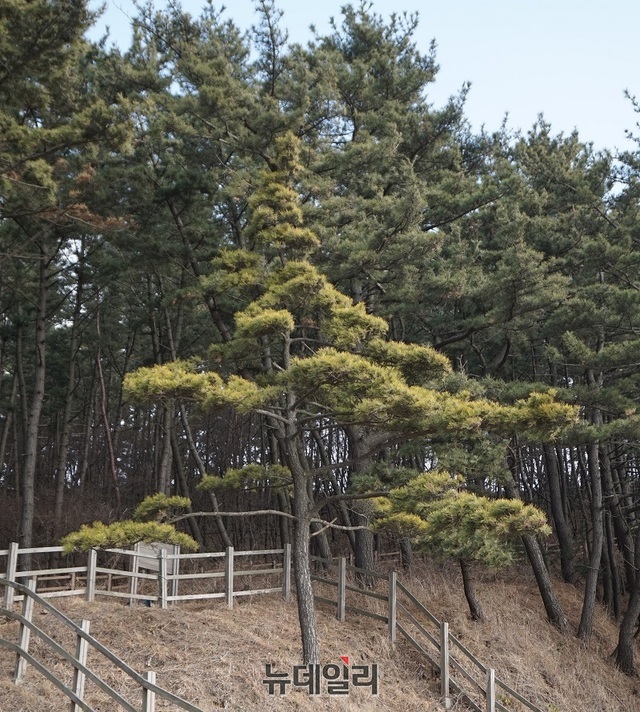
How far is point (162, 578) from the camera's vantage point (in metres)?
13.0

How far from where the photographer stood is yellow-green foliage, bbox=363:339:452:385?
11273 millimetres

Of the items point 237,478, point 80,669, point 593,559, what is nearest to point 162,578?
point 237,478

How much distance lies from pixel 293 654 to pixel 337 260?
24.0 ft

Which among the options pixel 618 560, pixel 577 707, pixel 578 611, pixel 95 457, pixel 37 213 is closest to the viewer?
pixel 37 213

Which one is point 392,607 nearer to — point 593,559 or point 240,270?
point 240,270

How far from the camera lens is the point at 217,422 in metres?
34.7

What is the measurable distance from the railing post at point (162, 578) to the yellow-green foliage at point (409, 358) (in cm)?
512

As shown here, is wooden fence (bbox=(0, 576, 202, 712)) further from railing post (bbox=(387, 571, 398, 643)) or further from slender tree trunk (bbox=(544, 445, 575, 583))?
slender tree trunk (bbox=(544, 445, 575, 583))

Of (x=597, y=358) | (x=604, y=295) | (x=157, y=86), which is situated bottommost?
(x=597, y=358)

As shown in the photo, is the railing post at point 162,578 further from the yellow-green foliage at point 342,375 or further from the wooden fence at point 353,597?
the yellow-green foliage at point 342,375

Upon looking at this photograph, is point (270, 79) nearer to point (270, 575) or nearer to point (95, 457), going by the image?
point (270, 575)

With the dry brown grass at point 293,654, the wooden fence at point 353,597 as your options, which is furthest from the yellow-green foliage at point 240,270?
the dry brown grass at point 293,654

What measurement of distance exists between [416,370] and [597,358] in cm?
564

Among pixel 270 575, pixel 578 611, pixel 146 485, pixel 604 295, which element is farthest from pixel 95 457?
pixel 604 295
